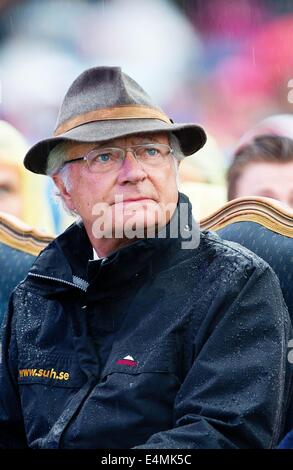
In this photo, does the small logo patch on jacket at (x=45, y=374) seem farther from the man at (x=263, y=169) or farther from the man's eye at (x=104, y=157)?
the man at (x=263, y=169)

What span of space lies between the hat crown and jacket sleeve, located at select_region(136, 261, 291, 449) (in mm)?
447

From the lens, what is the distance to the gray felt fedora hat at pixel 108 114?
5.32ft

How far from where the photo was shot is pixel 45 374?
1.63m

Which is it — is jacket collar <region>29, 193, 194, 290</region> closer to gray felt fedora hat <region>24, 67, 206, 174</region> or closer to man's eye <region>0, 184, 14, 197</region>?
gray felt fedora hat <region>24, 67, 206, 174</region>

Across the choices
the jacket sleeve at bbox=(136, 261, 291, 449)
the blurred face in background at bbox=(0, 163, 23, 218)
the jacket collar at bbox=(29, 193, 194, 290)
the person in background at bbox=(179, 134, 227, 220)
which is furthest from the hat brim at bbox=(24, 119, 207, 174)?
the blurred face in background at bbox=(0, 163, 23, 218)

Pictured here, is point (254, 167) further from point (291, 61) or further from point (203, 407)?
point (203, 407)

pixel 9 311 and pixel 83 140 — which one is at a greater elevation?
pixel 83 140

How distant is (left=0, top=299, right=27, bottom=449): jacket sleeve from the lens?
176 cm

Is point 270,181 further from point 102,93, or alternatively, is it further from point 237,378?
point 237,378

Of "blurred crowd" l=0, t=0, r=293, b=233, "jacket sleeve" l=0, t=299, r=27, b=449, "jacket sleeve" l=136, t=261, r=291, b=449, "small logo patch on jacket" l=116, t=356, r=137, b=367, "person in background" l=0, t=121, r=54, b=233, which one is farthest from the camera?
"person in background" l=0, t=121, r=54, b=233

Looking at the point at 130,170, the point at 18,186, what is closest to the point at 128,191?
the point at 130,170

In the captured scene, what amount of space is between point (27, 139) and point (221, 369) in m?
2.69

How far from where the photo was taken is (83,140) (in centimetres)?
161
